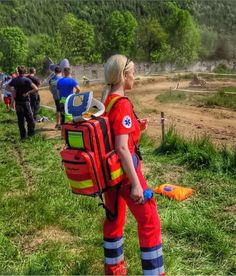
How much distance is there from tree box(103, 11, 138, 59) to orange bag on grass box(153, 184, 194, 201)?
63.9 m

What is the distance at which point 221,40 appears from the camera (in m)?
82.4

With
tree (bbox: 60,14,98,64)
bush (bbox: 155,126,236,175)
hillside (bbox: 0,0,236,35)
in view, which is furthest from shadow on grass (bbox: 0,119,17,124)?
hillside (bbox: 0,0,236,35)

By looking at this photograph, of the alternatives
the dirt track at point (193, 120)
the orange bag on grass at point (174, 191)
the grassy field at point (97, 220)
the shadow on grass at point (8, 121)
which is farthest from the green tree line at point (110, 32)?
the orange bag on grass at point (174, 191)

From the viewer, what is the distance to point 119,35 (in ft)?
229

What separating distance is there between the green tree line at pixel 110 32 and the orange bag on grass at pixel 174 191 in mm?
52195

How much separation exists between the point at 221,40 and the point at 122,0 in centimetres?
2593

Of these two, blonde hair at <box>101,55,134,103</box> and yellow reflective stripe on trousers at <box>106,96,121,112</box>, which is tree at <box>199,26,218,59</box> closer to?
blonde hair at <box>101,55,134,103</box>

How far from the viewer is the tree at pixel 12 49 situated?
56188 millimetres

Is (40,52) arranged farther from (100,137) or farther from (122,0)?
(100,137)

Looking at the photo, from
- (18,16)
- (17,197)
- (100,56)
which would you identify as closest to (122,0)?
(18,16)

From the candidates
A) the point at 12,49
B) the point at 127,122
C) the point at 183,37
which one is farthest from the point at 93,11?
the point at 127,122

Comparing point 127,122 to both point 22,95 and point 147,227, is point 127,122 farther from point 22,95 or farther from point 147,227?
point 22,95

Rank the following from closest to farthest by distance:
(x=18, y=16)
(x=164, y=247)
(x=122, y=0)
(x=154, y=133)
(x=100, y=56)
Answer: (x=164, y=247) → (x=154, y=133) → (x=100, y=56) → (x=18, y=16) → (x=122, y=0)

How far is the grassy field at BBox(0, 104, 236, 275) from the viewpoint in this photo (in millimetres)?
4012
